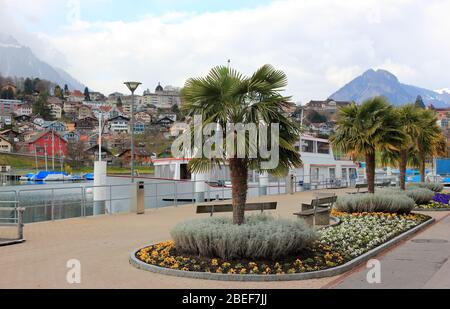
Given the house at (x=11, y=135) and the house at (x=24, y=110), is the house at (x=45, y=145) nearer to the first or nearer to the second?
the house at (x=11, y=135)

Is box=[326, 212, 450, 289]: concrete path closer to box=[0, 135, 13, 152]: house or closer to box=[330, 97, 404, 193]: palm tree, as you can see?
box=[330, 97, 404, 193]: palm tree

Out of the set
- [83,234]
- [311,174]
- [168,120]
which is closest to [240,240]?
[83,234]

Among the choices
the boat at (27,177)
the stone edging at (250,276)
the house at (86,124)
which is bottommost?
the boat at (27,177)

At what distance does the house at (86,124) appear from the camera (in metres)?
173

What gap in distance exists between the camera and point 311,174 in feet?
129

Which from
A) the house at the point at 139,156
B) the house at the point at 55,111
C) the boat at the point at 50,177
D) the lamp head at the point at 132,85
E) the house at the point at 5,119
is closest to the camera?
the lamp head at the point at 132,85

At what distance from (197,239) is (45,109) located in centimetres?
18932

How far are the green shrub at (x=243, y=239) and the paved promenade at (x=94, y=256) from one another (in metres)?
0.89

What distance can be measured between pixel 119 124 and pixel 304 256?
169082mm

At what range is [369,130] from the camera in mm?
18297

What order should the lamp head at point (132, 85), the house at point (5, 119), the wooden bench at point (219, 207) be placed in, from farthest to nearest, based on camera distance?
the house at point (5, 119), the lamp head at point (132, 85), the wooden bench at point (219, 207)

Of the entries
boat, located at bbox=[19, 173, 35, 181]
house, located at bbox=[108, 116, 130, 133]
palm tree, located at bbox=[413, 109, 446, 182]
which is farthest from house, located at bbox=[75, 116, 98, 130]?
palm tree, located at bbox=[413, 109, 446, 182]

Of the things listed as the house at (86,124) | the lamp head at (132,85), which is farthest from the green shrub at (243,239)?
the house at (86,124)
